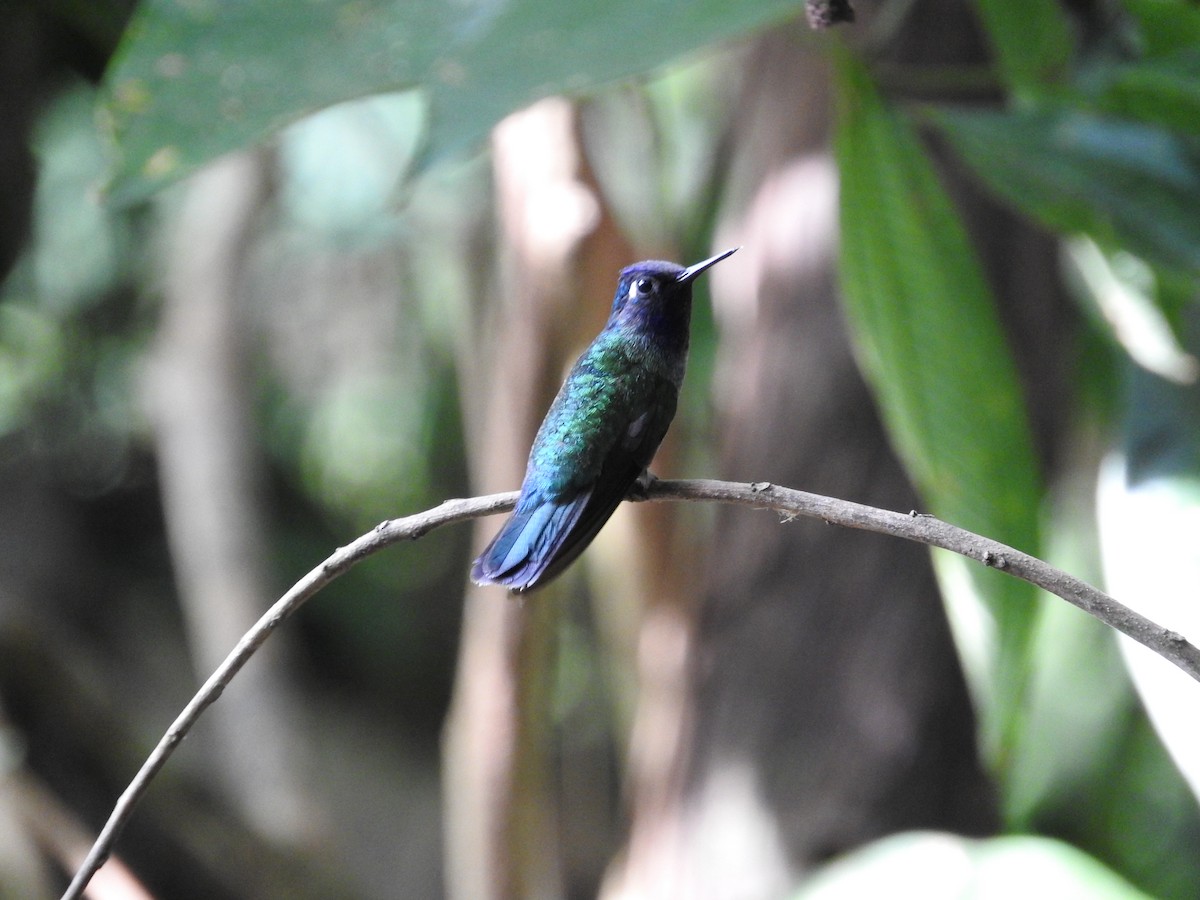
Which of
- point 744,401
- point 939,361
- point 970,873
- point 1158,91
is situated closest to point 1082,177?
point 1158,91

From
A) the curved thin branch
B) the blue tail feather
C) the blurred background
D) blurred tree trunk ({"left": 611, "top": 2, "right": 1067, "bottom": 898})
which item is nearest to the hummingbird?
the blue tail feather

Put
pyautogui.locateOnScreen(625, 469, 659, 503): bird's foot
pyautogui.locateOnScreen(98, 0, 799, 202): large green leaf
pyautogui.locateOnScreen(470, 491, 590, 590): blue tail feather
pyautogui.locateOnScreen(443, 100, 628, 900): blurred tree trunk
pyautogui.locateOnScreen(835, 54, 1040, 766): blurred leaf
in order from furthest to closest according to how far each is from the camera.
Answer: pyautogui.locateOnScreen(443, 100, 628, 900): blurred tree trunk
pyautogui.locateOnScreen(835, 54, 1040, 766): blurred leaf
pyautogui.locateOnScreen(98, 0, 799, 202): large green leaf
pyautogui.locateOnScreen(625, 469, 659, 503): bird's foot
pyautogui.locateOnScreen(470, 491, 590, 590): blue tail feather

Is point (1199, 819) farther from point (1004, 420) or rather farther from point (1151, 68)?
point (1151, 68)

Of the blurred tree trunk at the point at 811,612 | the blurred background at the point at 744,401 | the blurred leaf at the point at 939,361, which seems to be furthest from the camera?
the blurred tree trunk at the point at 811,612

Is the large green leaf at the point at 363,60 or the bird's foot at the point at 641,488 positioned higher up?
the large green leaf at the point at 363,60

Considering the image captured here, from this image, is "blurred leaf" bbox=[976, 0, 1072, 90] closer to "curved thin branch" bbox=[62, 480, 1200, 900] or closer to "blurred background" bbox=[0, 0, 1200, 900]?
"blurred background" bbox=[0, 0, 1200, 900]

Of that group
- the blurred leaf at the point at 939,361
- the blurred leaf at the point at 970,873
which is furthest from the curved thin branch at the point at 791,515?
the blurred leaf at the point at 970,873

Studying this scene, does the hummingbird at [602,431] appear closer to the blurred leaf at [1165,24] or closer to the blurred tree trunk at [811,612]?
the blurred leaf at [1165,24]

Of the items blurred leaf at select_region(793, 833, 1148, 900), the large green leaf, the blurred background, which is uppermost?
Answer: the large green leaf
